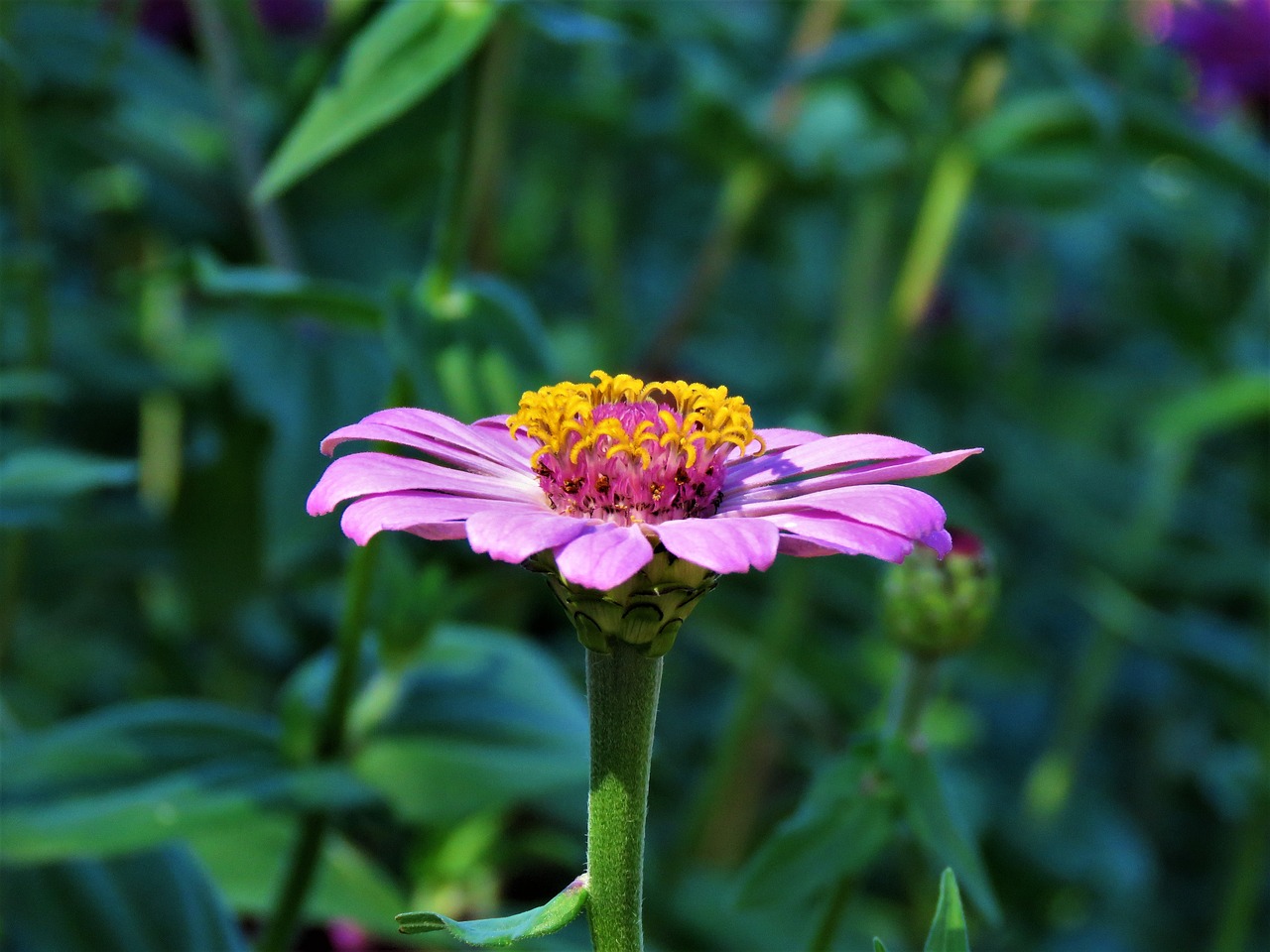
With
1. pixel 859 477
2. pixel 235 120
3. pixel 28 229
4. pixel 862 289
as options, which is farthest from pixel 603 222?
pixel 859 477

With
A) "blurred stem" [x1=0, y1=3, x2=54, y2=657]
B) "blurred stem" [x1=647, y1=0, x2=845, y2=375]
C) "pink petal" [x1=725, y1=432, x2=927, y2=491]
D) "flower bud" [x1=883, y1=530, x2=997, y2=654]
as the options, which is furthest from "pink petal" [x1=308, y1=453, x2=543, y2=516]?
"blurred stem" [x1=647, y1=0, x2=845, y2=375]

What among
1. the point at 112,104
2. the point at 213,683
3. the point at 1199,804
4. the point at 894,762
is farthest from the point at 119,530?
the point at 1199,804

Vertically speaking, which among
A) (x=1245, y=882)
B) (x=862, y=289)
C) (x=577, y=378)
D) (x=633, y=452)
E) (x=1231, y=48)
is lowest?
(x=1245, y=882)

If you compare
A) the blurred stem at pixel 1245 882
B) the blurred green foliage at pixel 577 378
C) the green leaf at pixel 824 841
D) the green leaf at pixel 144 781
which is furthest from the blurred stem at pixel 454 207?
the blurred stem at pixel 1245 882

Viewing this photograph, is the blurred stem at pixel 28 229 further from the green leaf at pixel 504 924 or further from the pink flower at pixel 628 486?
the green leaf at pixel 504 924

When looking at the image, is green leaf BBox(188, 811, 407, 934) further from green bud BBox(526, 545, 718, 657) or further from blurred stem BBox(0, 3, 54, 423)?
green bud BBox(526, 545, 718, 657)

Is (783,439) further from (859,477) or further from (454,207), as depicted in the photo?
(454,207)
